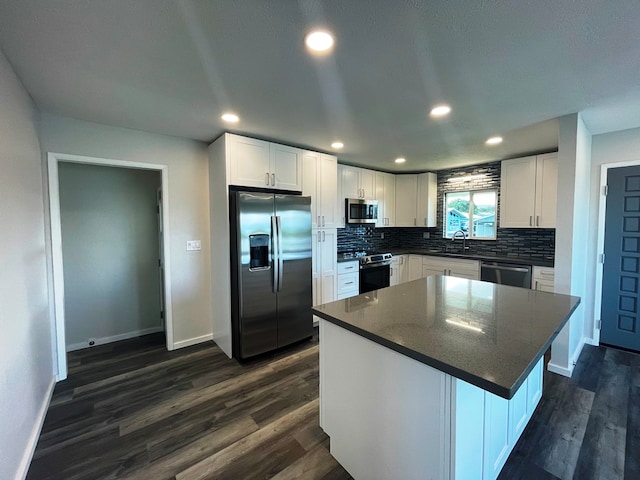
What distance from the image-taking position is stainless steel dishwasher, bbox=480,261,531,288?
3516mm

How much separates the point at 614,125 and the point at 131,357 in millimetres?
5660

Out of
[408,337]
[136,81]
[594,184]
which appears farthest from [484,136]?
[136,81]

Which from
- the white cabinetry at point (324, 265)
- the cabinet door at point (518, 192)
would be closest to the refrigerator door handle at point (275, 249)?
the white cabinetry at point (324, 265)

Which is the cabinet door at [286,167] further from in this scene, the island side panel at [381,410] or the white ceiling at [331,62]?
the island side panel at [381,410]

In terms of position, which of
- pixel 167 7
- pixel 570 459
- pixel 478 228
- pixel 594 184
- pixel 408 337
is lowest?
pixel 570 459

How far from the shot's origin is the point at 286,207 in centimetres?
308

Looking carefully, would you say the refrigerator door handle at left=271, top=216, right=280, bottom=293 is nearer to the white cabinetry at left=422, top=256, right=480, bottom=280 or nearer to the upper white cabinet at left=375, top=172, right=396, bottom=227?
the upper white cabinet at left=375, top=172, right=396, bottom=227

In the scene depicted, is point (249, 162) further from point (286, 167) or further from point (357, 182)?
point (357, 182)

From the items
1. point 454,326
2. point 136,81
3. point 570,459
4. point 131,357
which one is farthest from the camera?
point 131,357

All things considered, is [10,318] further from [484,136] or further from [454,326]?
[484,136]

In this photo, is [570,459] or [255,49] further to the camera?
[570,459]

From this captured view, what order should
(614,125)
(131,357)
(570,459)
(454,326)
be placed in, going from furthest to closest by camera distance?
(131,357)
(614,125)
(570,459)
(454,326)

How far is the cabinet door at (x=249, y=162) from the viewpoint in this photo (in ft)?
9.48

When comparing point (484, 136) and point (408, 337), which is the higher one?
point (484, 136)
